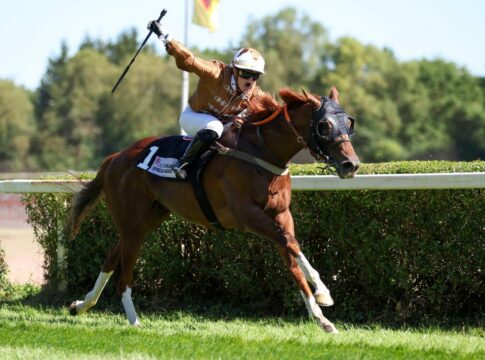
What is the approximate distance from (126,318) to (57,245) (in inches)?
60.8

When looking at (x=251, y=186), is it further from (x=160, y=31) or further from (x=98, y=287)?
(x=98, y=287)

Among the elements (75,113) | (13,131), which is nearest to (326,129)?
(13,131)

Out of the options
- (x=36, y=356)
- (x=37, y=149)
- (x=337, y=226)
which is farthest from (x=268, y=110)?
(x=37, y=149)

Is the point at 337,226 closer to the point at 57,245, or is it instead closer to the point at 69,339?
the point at 69,339

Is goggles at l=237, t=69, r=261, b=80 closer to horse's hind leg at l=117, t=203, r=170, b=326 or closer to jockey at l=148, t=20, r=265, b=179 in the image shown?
jockey at l=148, t=20, r=265, b=179

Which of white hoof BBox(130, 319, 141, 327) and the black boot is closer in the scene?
the black boot

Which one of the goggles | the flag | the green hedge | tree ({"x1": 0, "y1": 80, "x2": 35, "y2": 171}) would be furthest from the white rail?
tree ({"x1": 0, "y1": 80, "x2": 35, "y2": 171})

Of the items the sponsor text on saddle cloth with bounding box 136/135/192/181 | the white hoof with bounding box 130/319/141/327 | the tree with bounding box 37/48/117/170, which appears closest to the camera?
the white hoof with bounding box 130/319/141/327

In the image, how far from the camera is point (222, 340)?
587 cm

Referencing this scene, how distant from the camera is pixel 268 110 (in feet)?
22.9

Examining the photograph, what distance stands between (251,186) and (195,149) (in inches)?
26.6

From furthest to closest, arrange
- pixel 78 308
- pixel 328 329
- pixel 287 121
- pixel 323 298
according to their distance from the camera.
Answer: pixel 78 308, pixel 287 121, pixel 328 329, pixel 323 298

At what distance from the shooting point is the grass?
521 centimetres

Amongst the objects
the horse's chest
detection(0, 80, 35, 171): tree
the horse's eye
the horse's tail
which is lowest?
detection(0, 80, 35, 171): tree
